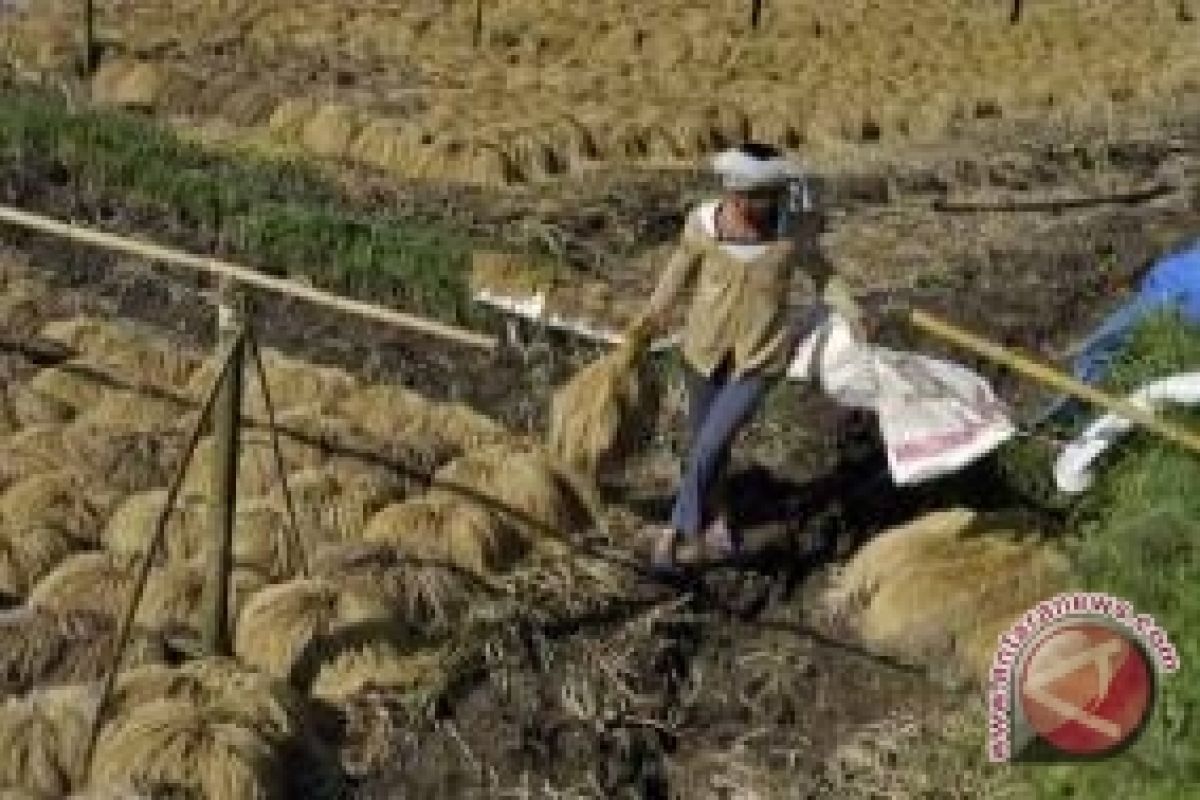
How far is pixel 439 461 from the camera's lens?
6.95m

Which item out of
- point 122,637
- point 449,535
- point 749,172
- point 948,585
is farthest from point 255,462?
point 948,585

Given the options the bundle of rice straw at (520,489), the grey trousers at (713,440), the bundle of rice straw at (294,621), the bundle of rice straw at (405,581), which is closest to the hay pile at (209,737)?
the bundle of rice straw at (294,621)

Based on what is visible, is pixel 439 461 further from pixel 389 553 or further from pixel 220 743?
pixel 220 743

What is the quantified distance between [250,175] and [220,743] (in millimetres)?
6513

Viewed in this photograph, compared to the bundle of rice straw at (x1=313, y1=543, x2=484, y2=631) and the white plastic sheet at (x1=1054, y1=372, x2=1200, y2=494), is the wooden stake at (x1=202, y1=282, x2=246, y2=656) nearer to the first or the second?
the bundle of rice straw at (x1=313, y1=543, x2=484, y2=631)

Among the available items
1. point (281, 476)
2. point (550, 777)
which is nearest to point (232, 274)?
point (281, 476)

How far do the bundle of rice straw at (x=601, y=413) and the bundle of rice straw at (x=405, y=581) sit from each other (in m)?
0.69

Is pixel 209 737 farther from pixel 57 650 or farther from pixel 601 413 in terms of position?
pixel 601 413

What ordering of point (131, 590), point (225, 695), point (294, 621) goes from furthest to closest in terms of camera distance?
point (131, 590) → point (294, 621) → point (225, 695)

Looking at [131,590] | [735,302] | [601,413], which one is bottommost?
[131,590]

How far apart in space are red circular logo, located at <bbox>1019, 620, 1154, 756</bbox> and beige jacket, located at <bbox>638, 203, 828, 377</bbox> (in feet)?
5.89

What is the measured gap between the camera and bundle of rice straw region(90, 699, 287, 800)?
481cm

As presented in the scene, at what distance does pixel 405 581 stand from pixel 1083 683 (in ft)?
7.18

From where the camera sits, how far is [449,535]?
630cm
